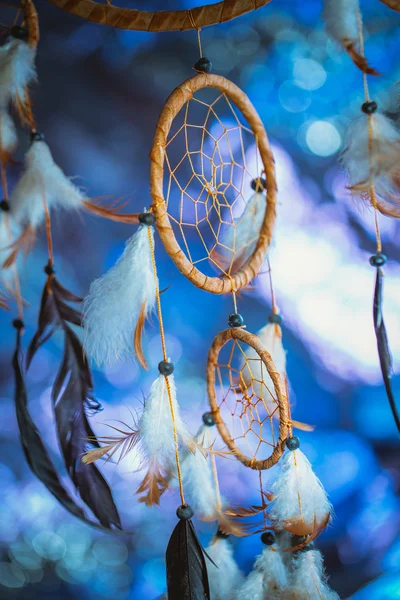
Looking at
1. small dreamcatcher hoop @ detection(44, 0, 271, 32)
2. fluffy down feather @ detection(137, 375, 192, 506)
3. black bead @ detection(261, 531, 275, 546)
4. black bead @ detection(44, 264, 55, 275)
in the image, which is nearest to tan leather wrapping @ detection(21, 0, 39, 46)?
small dreamcatcher hoop @ detection(44, 0, 271, 32)

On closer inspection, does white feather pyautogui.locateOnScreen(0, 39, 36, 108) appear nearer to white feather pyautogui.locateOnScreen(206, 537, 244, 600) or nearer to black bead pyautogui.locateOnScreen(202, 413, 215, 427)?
black bead pyautogui.locateOnScreen(202, 413, 215, 427)

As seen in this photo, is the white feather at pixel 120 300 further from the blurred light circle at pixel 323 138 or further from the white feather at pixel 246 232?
the blurred light circle at pixel 323 138

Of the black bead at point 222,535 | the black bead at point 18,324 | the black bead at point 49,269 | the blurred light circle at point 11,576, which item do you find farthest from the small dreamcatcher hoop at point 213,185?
the blurred light circle at point 11,576

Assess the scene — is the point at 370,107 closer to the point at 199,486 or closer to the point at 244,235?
the point at 244,235

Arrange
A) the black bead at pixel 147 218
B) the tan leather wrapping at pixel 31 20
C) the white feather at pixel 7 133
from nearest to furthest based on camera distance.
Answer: the black bead at pixel 147 218, the tan leather wrapping at pixel 31 20, the white feather at pixel 7 133

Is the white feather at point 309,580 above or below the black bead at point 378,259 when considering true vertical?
below

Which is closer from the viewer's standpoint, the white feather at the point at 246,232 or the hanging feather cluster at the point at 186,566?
the hanging feather cluster at the point at 186,566
